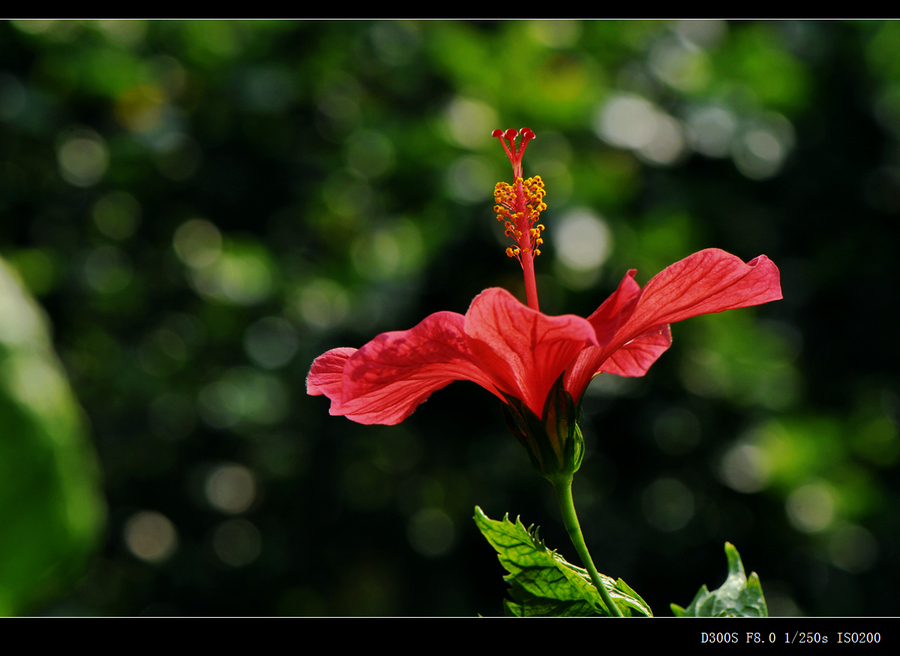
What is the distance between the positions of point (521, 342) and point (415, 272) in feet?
4.56

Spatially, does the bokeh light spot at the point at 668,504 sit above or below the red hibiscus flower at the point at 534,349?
below

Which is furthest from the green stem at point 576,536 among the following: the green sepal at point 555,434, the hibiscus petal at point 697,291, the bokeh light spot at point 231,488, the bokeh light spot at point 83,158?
the bokeh light spot at point 83,158

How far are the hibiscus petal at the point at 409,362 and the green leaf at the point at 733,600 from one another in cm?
24

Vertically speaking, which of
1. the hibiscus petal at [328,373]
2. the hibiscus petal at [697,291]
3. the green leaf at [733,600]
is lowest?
the green leaf at [733,600]

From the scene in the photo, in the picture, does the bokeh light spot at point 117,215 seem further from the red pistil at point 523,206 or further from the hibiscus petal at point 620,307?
the hibiscus petal at point 620,307

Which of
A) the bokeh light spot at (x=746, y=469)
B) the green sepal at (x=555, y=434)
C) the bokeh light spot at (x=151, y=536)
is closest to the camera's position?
the green sepal at (x=555, y=434)

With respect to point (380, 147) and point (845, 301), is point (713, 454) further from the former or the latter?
point (380, 147)

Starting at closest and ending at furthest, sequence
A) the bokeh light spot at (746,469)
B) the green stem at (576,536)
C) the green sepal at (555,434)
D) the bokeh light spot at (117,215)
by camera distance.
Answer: the green stem at (576,536) < the green sepal at (555,434) < the bokeh light spot at (746,469) < the bokeh light spot at (117,215)

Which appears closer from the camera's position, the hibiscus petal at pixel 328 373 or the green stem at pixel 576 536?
the green stem at pixel 576 536

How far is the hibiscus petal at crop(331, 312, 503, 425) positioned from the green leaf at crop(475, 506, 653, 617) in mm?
108

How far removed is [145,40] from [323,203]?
69cm

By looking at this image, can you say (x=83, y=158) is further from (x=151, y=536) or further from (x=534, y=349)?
(x=534, y=349)

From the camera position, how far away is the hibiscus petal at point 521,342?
0.50m

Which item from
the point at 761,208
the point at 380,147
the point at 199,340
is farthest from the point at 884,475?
the point at 199,340
